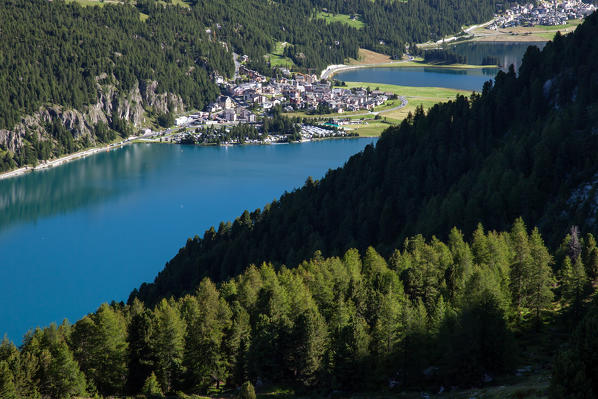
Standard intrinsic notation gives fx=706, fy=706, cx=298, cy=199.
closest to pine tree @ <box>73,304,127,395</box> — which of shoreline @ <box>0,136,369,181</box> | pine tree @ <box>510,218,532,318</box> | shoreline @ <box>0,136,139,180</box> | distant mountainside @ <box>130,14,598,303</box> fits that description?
pine tree @ <box>510,218,532,318</box>

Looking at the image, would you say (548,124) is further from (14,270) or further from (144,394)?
(14,270)

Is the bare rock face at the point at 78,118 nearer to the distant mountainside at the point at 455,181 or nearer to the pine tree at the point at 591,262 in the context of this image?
the distant mountainside at the point at 455,181

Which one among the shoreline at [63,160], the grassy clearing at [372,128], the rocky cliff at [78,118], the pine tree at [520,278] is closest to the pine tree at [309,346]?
the pine tree at [520,278]

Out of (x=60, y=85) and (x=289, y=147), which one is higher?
(x=60, y=85)

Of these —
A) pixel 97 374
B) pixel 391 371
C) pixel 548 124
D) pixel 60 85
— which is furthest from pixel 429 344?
Result: pixel 60 85

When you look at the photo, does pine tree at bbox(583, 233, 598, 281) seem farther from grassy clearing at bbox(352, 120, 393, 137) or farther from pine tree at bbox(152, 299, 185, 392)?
grassy clearing at bbox(352, 120, 393, 137)

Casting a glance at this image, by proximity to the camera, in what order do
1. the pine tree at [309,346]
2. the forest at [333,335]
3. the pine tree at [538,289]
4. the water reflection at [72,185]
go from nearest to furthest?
1. the forest at [333,335]
2. the pine tree at [309,346]
3. the pine tree at [538,289]
4. the water reflection at [72,185]
